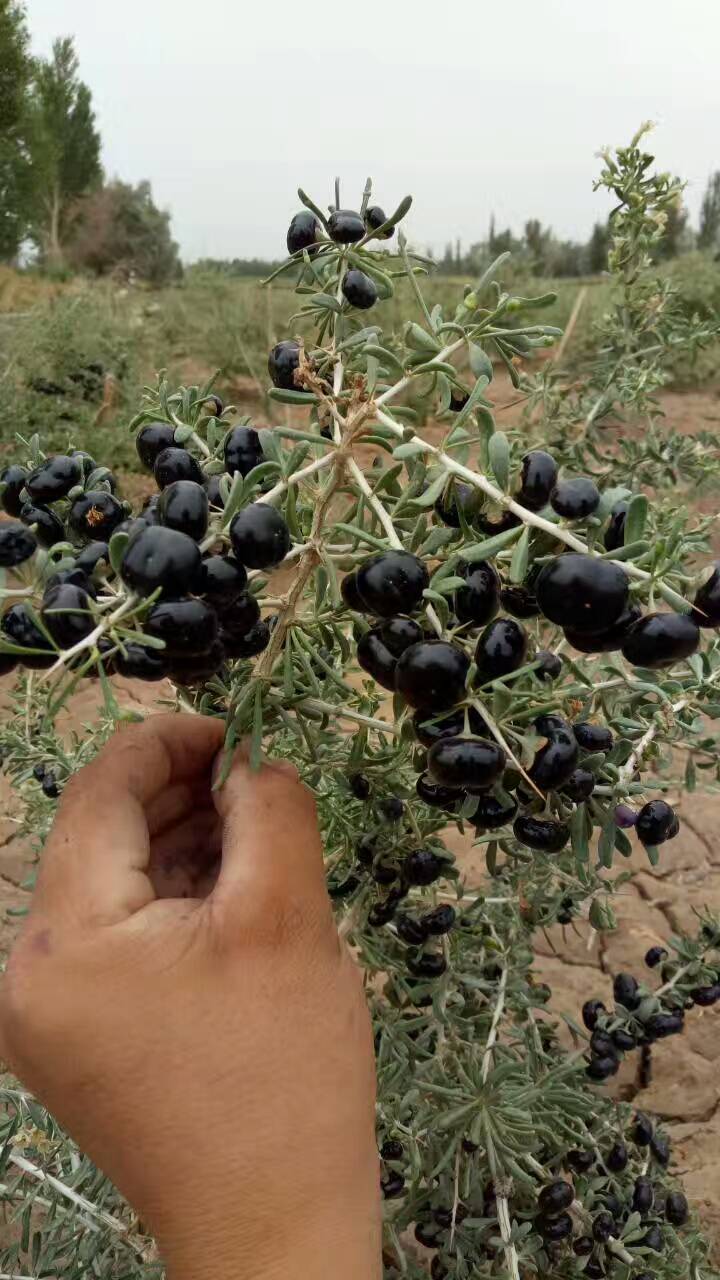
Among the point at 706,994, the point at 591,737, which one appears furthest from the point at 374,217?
the point at 706,994

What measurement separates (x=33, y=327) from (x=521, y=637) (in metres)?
10.8

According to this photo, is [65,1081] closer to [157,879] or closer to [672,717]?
[157,879]

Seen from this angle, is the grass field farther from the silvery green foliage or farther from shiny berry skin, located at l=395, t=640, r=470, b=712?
shiny berry skin, located at l=395, t=640, r=470, b=712

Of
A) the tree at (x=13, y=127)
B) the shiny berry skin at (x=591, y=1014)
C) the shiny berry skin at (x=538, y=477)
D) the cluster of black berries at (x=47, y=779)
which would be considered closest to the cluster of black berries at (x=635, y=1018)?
the shiny berry skin at (x=591, y=1014)

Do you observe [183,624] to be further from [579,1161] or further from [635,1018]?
[635,1018]

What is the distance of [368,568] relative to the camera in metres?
0.95

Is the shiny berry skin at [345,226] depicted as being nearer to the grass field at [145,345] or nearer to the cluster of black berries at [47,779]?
the cluster of black berries at [47,779]

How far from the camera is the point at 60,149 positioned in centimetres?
3419

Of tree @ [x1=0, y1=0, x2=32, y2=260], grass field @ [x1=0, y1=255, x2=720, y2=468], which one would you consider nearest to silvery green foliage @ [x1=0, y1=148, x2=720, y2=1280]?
grass field @ [x1=0, y1=255, x2=720, y2=468]

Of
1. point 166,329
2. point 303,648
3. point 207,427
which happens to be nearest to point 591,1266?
point 303,648

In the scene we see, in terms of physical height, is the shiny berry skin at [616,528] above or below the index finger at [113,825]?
above

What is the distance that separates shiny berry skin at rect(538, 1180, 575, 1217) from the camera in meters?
1.85

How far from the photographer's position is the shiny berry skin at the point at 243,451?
1.11 metres

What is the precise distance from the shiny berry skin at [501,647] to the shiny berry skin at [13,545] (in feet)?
1.77
